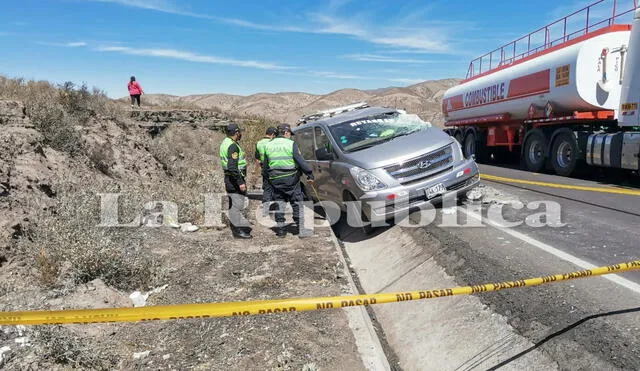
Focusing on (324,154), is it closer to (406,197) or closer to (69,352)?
(406,197)

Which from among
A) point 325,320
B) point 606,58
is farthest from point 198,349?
point 606,58

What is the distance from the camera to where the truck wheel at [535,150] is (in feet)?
43.0

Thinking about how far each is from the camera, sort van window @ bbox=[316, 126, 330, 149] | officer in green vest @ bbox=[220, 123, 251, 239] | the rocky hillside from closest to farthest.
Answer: officer in green vest @ bbox=[220, 123, 251, 239]
van window @ bbox=[316, 126, 330, 149]
the rocky hillside

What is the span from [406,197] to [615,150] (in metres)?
6.49

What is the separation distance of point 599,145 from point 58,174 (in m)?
11.2

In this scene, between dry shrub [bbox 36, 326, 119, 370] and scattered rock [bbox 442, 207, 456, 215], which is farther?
scattered rock [bbox 442, 207, 456, 215]

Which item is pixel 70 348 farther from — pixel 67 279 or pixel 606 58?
pixel 606 58

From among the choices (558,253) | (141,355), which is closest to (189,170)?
(141,355)

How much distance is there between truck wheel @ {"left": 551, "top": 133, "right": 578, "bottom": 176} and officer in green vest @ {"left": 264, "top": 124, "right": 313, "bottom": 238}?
7.82 metres

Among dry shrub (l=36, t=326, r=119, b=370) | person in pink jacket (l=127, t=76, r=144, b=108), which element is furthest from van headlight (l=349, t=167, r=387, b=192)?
person in pink jacket (l=127, t=76, r=144, b=108)

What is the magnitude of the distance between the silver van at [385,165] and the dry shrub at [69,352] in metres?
4.04

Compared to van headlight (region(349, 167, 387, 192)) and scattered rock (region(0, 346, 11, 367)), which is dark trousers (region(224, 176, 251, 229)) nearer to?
van headlight (region(349, 167, 387, 192))

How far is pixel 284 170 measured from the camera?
7.14m

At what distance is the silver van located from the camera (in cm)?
650
